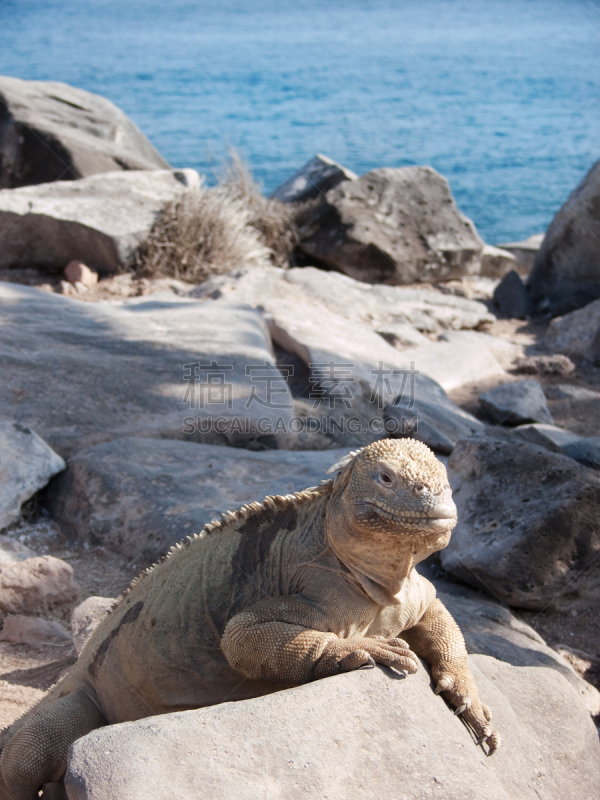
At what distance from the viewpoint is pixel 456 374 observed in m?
8.56

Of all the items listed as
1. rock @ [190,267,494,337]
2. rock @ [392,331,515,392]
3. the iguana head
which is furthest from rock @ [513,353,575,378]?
the iguana head

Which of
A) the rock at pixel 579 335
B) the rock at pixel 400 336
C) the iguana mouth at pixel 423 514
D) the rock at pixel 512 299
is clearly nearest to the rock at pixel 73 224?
the rock at pixel 400 336

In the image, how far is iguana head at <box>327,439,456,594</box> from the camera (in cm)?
208

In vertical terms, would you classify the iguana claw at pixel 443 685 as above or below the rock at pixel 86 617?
above

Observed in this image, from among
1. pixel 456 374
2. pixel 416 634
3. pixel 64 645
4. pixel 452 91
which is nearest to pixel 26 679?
pixel 64 645

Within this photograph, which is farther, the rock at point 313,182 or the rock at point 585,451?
the rock at point 313,182

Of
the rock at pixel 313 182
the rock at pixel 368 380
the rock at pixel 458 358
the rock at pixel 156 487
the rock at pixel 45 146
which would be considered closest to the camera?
the rock at pixel 156 487

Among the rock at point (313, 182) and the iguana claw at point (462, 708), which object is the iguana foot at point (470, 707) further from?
the rock at point (313, 182)

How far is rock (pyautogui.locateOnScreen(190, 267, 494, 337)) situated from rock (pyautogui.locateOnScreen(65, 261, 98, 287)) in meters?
1.57

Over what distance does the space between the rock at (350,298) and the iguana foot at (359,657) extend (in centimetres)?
578

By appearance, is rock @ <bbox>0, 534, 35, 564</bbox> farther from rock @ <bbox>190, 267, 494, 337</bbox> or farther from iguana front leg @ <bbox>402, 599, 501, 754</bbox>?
rock @ <bbox>190, 267, 494, 337</bbox>

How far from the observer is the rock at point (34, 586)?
379 cm

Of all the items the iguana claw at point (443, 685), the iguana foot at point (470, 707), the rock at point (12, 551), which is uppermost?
the iguana claw at point (443, 685)

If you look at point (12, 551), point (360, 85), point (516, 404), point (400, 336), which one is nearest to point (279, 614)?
point (12, 551)
